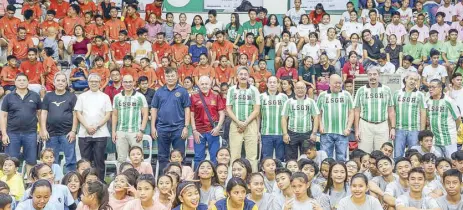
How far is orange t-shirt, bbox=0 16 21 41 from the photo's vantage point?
2041 cm

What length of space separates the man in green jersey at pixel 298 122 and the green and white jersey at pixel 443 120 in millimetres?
1909

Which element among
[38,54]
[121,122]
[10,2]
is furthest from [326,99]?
[10,2]

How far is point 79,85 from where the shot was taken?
17641 millimetres

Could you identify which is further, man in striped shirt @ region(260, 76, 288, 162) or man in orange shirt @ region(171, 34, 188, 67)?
man in orange shirt @ region(171, 34, 188, 67)

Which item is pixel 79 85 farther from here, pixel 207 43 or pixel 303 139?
pixel 303 139

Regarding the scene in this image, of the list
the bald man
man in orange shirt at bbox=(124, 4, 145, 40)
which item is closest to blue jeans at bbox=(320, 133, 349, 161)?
the bald man

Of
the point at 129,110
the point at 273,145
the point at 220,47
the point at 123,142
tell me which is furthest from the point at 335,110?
the point at 220,47

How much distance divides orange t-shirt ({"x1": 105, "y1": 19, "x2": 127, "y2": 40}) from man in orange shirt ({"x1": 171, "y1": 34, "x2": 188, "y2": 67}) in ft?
5.64

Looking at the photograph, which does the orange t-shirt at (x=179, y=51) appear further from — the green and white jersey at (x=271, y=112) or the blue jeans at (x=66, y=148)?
the blue jeans at (x=66, y=148)

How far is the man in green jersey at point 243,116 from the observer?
15.0 meters

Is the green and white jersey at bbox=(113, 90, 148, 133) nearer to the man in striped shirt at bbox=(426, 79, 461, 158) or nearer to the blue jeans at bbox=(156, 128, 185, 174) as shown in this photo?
the blue jeans at bbox=(156, 128, 185, 174)

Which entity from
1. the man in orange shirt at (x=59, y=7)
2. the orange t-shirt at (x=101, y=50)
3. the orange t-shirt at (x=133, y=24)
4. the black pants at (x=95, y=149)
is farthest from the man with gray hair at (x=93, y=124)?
the man in orange shirt at (x=59, y=7)

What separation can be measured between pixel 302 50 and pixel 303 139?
5.37m

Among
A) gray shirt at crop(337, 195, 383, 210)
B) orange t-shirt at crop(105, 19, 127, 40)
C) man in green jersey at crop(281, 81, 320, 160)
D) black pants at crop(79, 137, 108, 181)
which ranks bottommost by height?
gray shirt at crop(337, 195, 383, 210)
